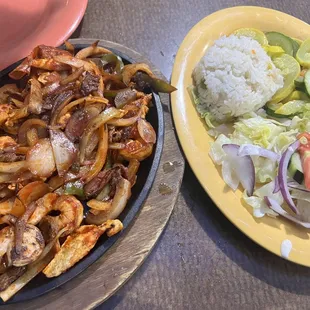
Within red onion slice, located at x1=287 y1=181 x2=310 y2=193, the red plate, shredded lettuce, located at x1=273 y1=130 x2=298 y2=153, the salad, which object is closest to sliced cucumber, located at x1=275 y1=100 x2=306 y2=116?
the salad

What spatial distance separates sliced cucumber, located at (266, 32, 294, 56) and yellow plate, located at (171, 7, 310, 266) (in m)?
0.07

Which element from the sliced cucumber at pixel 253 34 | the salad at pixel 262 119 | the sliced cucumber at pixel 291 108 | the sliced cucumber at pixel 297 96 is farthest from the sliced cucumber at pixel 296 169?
the sliced cucumber at pixel 253 34

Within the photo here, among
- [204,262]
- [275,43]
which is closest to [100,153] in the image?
[204,262]

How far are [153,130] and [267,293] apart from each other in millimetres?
734

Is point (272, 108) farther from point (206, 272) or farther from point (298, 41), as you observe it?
point (206, 272)

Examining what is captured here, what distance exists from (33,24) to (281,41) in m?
1.16

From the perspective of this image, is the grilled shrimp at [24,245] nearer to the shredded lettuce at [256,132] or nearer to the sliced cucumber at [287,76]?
the shredded lettuce at [256,132]

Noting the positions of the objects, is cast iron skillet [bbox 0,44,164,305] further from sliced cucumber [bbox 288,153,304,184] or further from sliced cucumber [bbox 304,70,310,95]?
sliced cucumber [bbox 304,70,310,95]

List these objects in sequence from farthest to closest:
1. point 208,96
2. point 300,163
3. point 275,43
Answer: point 275,43, point 208,96, point 300,163

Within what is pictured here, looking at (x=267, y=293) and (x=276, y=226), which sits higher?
(x=276, y=226)

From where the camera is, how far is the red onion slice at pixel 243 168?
1.52m

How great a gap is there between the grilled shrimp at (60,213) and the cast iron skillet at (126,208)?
3.9 inches

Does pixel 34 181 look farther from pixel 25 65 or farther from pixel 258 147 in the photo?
pixel 258 147

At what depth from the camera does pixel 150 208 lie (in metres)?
1.37
